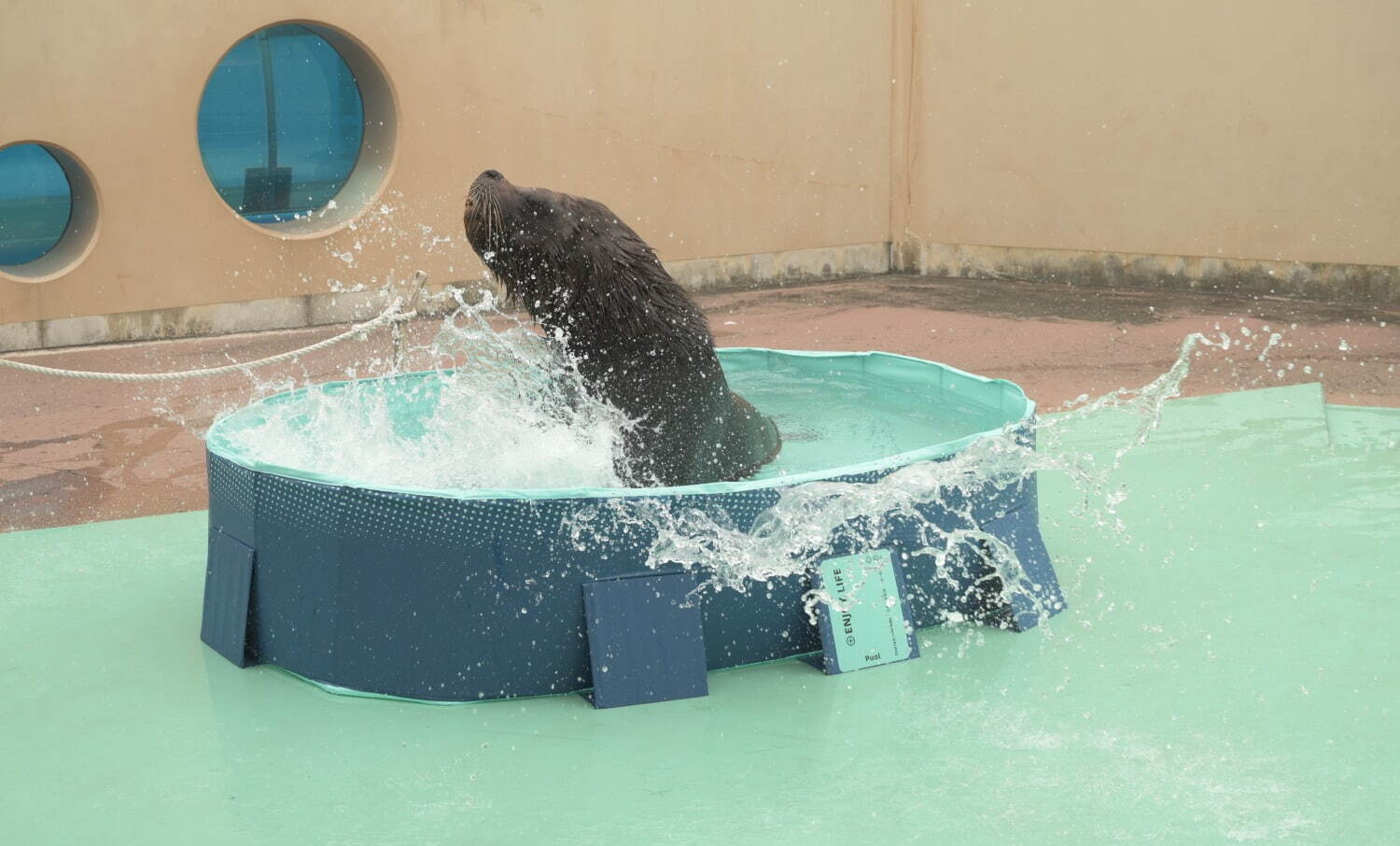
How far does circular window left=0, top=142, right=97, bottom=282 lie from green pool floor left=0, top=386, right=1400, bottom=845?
15.0 feet

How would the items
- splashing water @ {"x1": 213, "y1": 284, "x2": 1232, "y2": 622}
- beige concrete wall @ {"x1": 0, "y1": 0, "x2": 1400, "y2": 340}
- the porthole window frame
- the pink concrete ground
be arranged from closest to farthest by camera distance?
Result: splashing water @ {"x1": 213, "y1": 284, "x2": 1232, "y2": 622}
the pink concrete ground
beige concrete wall @ {"x1": 0, "y1": 0, "x2": 1400, "y2": 340}
the porthole window frame

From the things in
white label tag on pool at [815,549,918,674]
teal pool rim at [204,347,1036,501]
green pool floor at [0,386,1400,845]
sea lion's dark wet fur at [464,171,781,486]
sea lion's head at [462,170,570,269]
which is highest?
sea lion's head at [462,170,570,269]

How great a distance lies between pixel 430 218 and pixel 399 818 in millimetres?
7218

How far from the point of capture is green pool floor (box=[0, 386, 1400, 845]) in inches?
Answer: 128

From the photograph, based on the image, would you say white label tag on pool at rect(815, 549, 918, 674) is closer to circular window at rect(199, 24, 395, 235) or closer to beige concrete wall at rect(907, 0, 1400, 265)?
circular window at rect(199, 24, 395, 235)

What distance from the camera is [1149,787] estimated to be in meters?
3.36

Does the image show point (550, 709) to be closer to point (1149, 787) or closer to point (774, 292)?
point (1149, 787)

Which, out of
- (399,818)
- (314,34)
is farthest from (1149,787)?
(314,34)

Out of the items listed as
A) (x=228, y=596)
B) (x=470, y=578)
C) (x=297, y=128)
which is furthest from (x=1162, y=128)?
(x=228, y=596)

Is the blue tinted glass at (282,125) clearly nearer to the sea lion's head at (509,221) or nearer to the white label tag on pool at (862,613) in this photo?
the sea lion's head at (509,221)

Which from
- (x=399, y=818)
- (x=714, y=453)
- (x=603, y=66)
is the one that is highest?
(x=603, y=66)

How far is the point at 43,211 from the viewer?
912cm

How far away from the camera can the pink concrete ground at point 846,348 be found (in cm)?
643

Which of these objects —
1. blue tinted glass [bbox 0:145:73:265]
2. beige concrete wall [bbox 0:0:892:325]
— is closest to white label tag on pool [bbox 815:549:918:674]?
beige concrete wall [bbox 0:0:892:325]
